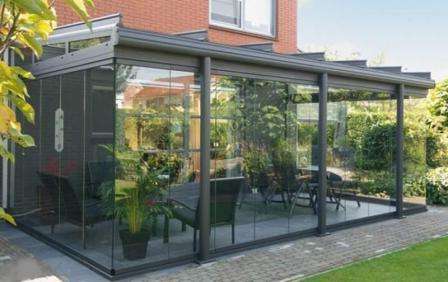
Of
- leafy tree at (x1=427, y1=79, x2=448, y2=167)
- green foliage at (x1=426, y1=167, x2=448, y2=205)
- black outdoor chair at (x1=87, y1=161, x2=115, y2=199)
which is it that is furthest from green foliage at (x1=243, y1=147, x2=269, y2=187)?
leafy tree at (x1=427, y1=79, x2=448, y2=167)

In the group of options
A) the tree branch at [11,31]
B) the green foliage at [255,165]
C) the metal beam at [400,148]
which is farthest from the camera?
the metal beam at [400,148]

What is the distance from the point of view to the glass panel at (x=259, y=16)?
12172mm

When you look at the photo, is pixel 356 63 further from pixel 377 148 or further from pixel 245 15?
pixel 245 15

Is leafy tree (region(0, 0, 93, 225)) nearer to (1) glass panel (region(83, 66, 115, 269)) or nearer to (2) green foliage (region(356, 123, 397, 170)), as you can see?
(1) glass panel (region(83, 66, 115, 269))

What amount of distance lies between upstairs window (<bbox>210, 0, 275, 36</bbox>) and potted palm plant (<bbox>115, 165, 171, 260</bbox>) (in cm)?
613

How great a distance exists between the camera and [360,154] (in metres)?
9.88

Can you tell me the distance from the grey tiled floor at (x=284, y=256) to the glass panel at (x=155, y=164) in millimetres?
431

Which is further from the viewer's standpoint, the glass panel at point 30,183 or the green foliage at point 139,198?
the glass panel at point 30,183

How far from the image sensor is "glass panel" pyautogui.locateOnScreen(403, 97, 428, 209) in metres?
10.9

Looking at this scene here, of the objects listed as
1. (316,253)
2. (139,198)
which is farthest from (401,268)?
(139,198)

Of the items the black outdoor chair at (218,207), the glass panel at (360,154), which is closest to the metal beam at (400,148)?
the glass panel at (360,154)

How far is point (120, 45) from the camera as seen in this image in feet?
19.8

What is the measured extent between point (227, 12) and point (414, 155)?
18.3 ft

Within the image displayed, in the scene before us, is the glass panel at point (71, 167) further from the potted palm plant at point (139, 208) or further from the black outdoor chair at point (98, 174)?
the potted palm plant at point (139, 208)
